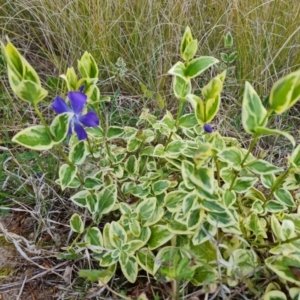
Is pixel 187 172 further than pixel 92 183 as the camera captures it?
No

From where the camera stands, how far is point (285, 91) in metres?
0.76

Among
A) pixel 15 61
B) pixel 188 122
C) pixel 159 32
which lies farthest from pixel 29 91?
pixel 159 32

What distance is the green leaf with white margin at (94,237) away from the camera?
1031 millimetres

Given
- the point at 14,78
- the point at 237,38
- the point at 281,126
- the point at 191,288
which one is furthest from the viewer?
the point at 237,38

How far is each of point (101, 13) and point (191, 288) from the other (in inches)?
38.4

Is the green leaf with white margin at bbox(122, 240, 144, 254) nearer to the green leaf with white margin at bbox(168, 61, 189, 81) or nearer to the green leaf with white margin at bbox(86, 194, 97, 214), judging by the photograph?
the green leaf with white margin at bbox(86, 194, 97, 214)

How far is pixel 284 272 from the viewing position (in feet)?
3.03

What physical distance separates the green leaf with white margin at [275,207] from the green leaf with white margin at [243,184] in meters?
0.07

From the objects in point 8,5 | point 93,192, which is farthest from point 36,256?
point 8,5

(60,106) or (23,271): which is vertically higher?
(60,106)

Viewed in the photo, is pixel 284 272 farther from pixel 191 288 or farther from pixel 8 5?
pixel 8 5

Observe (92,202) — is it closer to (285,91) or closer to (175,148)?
(175,148)

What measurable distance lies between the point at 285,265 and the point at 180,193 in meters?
0.25

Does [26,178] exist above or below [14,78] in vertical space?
below
